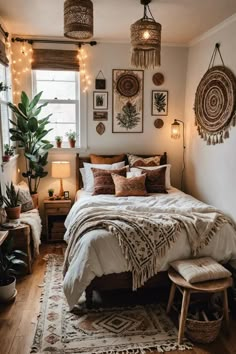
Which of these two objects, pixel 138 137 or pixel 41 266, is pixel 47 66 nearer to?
pixel 138 137

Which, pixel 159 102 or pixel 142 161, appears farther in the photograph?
pixel 159 102

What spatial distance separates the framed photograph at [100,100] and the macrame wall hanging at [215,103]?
4.21ft

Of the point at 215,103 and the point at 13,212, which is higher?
the point at 215,103

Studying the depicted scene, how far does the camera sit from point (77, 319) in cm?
264

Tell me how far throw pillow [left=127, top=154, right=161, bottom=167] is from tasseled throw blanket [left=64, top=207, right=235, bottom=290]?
1476mm

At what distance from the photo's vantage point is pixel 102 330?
251 centimetres

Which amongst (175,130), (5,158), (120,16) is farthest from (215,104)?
(5,158)

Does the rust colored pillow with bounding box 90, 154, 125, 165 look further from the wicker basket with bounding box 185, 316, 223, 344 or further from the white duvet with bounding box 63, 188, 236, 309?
the wicker basket with bounding box 185, 316, 223, 344

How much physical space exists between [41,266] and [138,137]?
2328mm

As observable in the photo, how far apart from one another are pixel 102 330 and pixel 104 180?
6.52 ft

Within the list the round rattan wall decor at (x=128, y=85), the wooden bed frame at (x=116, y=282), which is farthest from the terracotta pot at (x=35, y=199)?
the round rattan wall decor at (x=128, y=85)

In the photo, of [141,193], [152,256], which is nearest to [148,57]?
[141,193]

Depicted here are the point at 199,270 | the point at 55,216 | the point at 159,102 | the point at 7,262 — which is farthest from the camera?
the point at 159,102

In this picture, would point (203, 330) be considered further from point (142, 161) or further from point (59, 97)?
point (59, 97)
